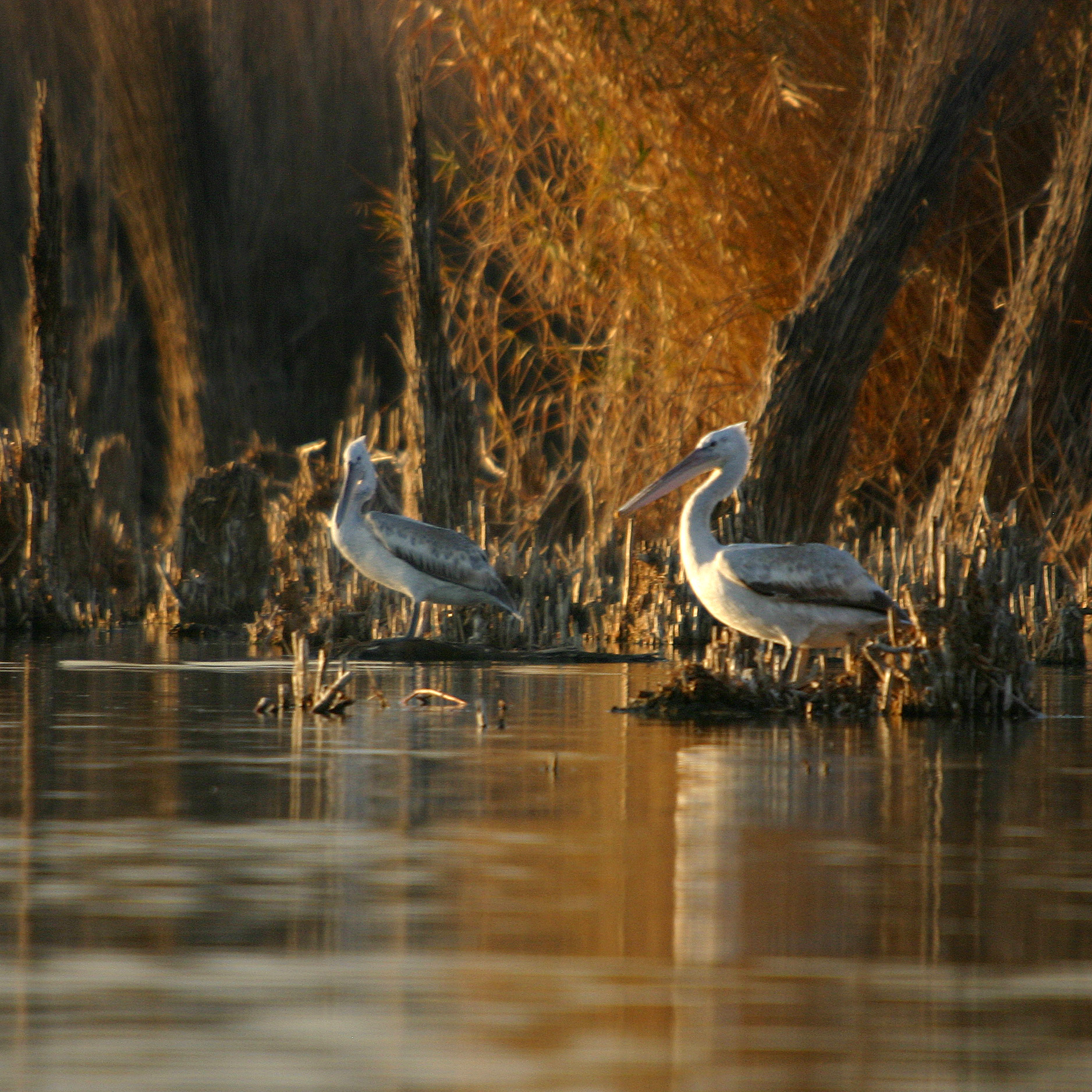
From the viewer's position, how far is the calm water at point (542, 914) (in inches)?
120

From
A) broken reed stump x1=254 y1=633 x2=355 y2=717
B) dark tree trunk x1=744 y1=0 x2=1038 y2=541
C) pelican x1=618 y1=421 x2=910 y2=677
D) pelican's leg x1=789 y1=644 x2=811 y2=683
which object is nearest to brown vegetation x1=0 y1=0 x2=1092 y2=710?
dark tree trunk x1=744 y1=0 x2=1038 y2=541

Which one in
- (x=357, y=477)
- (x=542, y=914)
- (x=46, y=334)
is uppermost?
(x=46, y=334)

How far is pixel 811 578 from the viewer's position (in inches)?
346

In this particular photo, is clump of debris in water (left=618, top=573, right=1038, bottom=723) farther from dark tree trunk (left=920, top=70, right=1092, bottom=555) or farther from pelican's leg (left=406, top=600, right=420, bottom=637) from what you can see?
dark tree trunk (left=920, top=70, right=1092, bottom=555)

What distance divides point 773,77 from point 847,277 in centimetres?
141

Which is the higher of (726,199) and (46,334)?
(726,199)

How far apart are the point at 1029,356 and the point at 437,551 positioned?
393 cm

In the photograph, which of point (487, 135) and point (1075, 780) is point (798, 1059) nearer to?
point (1075, 780)

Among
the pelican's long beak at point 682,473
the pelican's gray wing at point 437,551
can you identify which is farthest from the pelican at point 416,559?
the pelican's long beak at point 682,473

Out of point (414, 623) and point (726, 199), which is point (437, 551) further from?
point (726, 199)

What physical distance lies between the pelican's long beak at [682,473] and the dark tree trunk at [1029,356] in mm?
2911

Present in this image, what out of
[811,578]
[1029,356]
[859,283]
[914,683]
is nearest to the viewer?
[914,683]

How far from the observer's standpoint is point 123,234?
2466 cm

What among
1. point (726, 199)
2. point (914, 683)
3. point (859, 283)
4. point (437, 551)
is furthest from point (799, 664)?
point (726, 199)
